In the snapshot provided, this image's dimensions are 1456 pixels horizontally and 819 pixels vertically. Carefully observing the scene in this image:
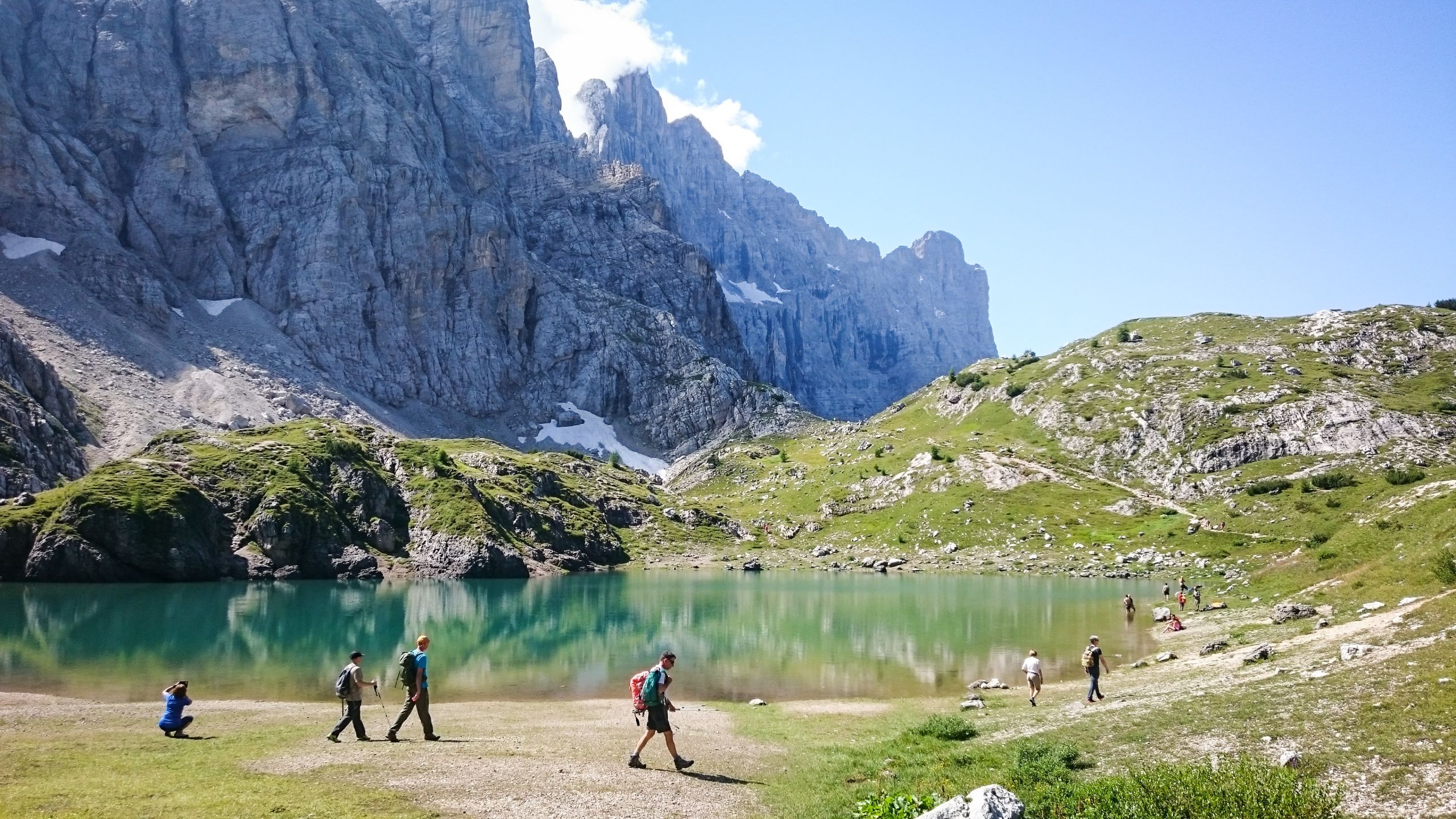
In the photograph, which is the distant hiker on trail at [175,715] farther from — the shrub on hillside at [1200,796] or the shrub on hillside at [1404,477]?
the shrub on hillside at [1404,477]

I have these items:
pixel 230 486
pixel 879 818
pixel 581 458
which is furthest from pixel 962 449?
pixel 879 818

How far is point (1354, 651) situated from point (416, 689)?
26628mm

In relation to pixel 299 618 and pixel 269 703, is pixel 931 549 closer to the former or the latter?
pixel 299 618

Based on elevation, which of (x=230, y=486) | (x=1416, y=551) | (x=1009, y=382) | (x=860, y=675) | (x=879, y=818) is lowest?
(x=860, y=675)

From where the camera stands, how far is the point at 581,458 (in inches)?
7598

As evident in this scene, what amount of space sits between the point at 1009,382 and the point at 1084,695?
156043 millimetres

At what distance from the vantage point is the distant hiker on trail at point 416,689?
25.4 m

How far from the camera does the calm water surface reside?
39.6 meters

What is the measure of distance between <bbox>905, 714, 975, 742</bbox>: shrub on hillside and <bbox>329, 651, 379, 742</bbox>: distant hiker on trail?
1624cm

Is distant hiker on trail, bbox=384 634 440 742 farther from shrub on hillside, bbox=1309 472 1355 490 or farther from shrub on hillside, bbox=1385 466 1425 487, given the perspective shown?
shrub on hillside, bbox=1309 472 1355 490

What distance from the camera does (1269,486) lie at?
364ft

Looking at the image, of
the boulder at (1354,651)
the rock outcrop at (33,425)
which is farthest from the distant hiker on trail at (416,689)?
the rock outcrop at (33,425)

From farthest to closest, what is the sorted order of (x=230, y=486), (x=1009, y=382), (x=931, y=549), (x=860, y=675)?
(x=1009, y=382)
(x=931, y=549)
(x=230, y=486)
(x=860, y=675)

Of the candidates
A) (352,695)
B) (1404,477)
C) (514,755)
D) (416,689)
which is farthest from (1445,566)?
(1404,477)
